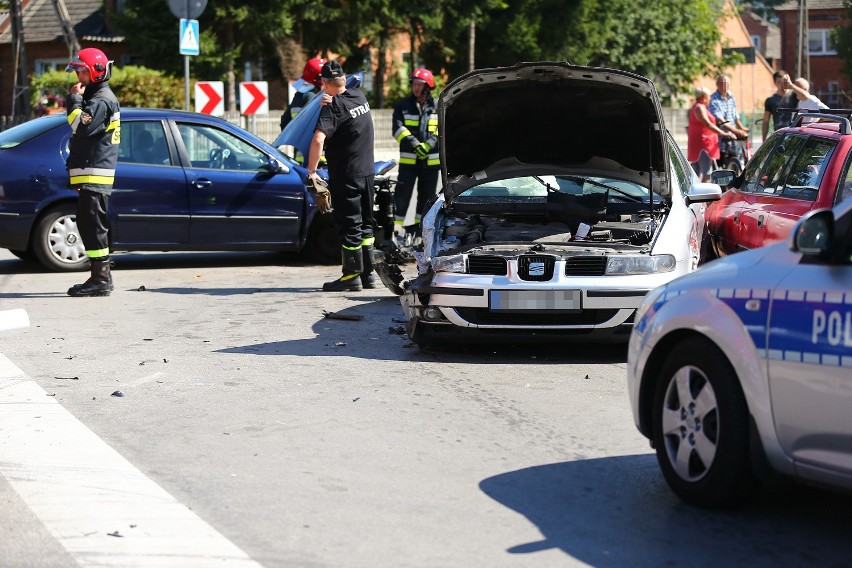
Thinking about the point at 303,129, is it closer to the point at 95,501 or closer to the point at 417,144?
the point at 417,144

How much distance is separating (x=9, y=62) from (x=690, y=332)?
50358mm

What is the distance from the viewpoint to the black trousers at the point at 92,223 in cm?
1178

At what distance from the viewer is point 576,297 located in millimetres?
8531

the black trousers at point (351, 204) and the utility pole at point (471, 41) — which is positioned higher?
the utility pole at point (471, 41)

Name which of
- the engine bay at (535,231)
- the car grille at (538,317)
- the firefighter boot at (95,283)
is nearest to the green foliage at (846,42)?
the firefighter boot at (95,283)

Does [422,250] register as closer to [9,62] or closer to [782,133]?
[782,133]

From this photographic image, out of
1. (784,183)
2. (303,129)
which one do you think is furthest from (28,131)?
(784,183)

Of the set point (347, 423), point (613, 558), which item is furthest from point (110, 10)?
point (613, 558)

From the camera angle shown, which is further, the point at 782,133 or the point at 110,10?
the point at 110,10

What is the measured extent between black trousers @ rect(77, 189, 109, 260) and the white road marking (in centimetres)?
464

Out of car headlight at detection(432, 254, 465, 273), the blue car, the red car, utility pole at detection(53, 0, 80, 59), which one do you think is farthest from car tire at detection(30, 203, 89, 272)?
utility pole at detection(53, 0, 80, 59)

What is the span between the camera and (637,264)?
866 centimetres

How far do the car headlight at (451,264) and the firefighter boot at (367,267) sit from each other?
10.8ft

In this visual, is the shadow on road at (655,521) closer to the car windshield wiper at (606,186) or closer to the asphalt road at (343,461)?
the asphalt road at (343,461)
